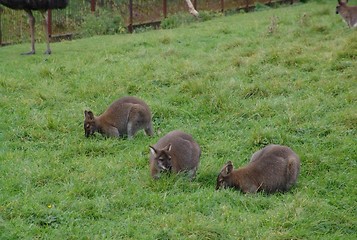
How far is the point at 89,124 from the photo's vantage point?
8.74 m

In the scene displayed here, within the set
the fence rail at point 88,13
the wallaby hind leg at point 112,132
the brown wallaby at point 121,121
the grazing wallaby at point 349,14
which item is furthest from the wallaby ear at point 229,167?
the fence rail at point 88,13

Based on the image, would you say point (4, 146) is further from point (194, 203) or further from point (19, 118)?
point (194, 203)

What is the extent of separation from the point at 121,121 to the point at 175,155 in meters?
1.72

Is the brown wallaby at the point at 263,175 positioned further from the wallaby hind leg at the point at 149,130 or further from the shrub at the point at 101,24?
the shrub at the point at 101,24

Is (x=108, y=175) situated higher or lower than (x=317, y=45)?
lower

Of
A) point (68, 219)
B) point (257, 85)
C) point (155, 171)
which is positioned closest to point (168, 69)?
point (257, 85)

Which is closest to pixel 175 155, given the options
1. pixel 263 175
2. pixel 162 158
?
pixel 162 158

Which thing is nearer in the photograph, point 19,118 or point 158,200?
point 158,200

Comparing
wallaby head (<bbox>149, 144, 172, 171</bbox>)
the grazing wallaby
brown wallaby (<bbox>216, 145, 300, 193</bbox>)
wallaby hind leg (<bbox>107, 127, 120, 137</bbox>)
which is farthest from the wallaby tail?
the grazing wallaby

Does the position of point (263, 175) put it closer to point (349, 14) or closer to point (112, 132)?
point (112, 132)

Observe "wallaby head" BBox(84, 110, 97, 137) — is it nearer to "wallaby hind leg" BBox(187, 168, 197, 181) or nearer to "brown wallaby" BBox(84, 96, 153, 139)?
"brown wallaby" BBox(84, 96, 153, 139)

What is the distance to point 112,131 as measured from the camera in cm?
877

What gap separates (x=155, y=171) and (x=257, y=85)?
12.7 feet

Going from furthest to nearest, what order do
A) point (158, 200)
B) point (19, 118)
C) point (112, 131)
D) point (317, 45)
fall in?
point (317, 45), point (19, 118), point (112, 131), point (158, 200)
